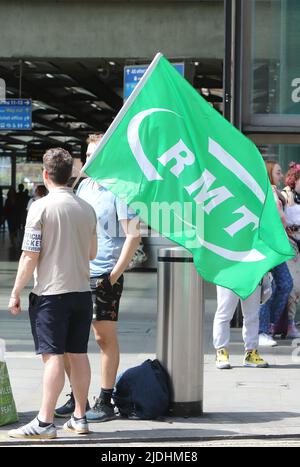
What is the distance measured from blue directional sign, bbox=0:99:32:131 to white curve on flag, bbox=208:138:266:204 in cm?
1647

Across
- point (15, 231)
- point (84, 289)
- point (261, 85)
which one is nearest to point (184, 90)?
point (84, 289)

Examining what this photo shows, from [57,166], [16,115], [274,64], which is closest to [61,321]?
[57,166]

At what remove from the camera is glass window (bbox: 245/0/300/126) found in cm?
1108

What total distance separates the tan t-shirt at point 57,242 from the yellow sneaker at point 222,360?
2.82 metres

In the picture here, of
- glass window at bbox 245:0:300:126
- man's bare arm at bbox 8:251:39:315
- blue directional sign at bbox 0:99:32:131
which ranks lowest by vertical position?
man's bare arm at bbox 8:251:39:315

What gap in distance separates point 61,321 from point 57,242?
49cm

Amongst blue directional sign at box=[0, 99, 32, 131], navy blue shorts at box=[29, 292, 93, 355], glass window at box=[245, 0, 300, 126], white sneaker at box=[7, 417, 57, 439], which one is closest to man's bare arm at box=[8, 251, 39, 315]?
navy blue shorts at box=[29, 292, 93, 355]

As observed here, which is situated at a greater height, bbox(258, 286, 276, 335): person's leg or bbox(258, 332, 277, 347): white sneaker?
bbox(258, 286, 276, 335): person's leg

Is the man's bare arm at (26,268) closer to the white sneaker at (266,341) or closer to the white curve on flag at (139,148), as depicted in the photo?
the white curve on flag at (139,148)

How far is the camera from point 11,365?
28.3 feet

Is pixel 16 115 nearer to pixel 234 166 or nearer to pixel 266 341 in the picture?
pixel 266 341

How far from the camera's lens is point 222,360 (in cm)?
855

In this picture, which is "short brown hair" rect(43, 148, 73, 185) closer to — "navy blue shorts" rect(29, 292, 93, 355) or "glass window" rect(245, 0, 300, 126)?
"navy blue shorts" rect(29, 292, 93, 355)

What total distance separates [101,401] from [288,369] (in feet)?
8.33
